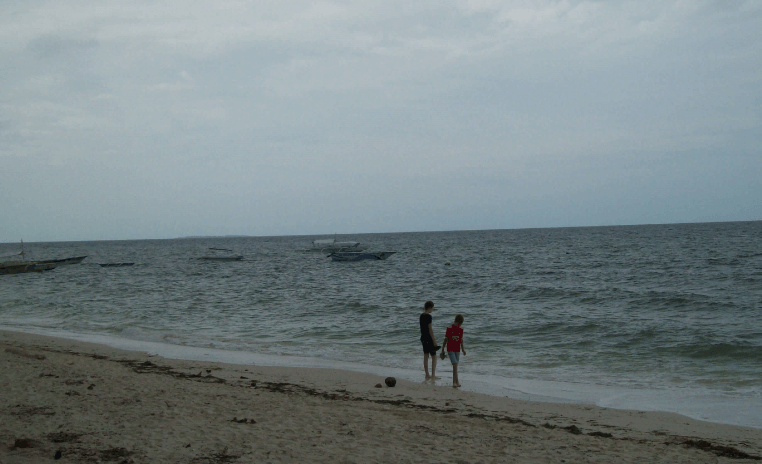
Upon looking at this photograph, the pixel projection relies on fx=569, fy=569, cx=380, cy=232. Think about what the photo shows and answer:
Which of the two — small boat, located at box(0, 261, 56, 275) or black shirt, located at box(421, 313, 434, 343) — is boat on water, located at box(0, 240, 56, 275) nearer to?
small boat, located at box(0, 261, 56, 275)

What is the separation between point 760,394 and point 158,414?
10225mm

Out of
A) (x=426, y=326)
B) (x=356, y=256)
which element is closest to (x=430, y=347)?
(x=426, y=326)

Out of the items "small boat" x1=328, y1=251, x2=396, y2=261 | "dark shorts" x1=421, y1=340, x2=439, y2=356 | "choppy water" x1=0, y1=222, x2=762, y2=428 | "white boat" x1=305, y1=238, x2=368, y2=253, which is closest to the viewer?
"choppy water" x1=0, y1=222, x2=762, y2=428

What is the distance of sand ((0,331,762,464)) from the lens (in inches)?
249

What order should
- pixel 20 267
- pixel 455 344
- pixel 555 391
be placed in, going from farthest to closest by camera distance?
pixel 20 267, pixel 455 344, pixel 555 391

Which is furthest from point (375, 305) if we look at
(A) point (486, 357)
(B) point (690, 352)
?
(B) point (690, 352)

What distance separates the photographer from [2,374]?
9977mm

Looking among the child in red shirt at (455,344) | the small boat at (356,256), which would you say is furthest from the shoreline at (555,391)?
the small boat at (356,256)

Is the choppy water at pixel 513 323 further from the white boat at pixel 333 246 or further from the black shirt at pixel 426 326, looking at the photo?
the white boat at pixel 333 246

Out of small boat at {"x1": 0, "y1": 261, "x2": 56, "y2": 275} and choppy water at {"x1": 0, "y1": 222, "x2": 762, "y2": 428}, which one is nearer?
choppy water at {"x1": 0, "y1": 222, "x2": 762, "y2": 428}

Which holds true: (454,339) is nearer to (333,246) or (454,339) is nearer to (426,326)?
(426,326)

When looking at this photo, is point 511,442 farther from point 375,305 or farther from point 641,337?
point 375,305

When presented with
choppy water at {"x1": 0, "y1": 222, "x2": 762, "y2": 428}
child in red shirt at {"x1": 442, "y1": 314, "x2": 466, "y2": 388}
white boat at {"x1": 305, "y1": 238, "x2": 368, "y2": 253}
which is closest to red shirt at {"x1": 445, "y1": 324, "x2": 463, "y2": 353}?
child in red shirt at {"x1": 442, "y1": 314, "x2": 466, "y2": 388}

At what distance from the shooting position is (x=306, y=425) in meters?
7.55
